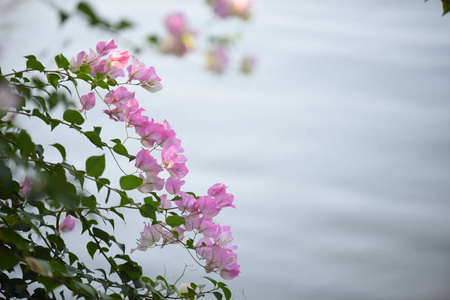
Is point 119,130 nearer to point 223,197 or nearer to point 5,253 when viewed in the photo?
point 223,197

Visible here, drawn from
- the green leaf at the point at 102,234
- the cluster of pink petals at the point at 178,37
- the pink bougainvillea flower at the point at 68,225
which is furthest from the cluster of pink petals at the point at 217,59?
the pink bougainvillea flower at the point at 68,225

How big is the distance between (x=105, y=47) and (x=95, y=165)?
0.27m

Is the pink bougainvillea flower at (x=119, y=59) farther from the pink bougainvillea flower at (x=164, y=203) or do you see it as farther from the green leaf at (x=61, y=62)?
the pink bougainvillea flower at (x=164, y=203)

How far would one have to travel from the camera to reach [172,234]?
0.74m

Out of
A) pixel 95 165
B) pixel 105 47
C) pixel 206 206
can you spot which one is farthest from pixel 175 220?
pixel 105 47

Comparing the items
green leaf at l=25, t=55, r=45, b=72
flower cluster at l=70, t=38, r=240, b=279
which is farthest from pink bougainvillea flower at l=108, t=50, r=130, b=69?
green leaf at l=25, t=55, r=45, b=72

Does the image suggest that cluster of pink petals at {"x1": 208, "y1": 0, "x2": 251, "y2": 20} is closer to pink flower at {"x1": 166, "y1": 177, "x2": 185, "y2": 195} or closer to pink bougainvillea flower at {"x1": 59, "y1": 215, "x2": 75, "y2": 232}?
pink flower at {"x1": 166, "y1": 177, "x2": 185, "y2": 195}

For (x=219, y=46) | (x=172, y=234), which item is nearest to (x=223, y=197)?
(x=172, y=234)

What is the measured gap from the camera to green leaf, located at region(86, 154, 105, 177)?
55cm

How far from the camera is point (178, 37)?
0.63 meters

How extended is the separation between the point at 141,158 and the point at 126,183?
0.09m

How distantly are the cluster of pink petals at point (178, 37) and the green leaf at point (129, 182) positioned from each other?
0.46ft

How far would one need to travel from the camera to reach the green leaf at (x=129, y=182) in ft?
2.02

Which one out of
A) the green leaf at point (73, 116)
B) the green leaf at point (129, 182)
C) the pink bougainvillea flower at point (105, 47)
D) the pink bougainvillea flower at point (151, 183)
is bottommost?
the green leaf at point (129, 182)
